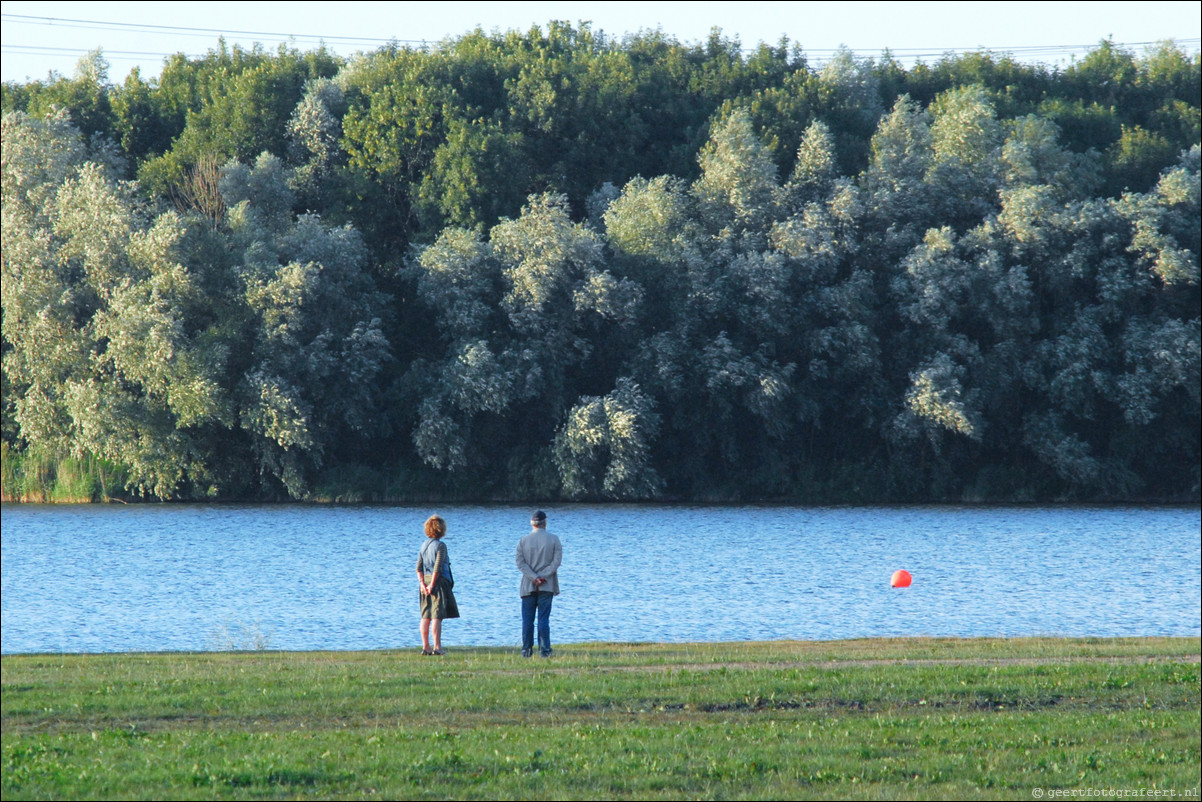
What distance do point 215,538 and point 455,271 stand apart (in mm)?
15740

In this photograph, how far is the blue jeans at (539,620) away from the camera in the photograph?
1733cm

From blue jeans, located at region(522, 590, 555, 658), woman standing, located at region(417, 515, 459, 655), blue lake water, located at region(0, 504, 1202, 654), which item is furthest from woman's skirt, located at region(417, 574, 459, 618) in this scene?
blue lake water, located at region(0, 504, 1202, 654)

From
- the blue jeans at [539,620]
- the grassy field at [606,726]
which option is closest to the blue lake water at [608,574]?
the blue jeans at [539,620]

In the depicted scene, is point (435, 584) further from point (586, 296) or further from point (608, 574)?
point (586, 296)

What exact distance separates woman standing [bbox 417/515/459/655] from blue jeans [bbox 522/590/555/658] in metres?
0.90

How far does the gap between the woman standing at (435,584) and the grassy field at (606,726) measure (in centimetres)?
60

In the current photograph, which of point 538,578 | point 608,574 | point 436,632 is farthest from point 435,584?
point 608,574

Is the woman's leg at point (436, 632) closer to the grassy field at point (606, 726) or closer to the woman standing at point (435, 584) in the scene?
the woman standing at point (435, 584)

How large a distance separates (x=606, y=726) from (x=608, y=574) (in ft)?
63.2

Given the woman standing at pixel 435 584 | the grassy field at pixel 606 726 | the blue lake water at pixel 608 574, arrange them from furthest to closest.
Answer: the blue lake water at pixel 608 574, the woman standing at pixel 435 584, the grassy field at pixel 606 726

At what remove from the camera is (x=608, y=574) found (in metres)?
31.4

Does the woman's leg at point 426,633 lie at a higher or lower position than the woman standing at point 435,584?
lower

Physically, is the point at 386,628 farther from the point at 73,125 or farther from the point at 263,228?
the point at 73,125

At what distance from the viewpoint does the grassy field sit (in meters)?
9.98
